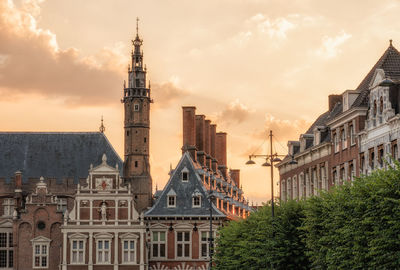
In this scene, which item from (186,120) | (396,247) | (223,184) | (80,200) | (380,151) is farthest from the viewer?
(223,184)

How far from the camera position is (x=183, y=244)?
109m

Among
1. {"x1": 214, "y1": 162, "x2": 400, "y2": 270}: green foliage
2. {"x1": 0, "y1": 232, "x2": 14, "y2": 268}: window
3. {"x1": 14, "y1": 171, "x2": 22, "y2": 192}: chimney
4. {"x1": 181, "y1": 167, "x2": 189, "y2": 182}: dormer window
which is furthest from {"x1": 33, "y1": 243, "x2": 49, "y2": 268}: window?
{"x1": 214, "y1": 162, "x2": 400, "y2": 270}: green foliage

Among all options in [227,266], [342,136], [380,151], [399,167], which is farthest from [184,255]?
[399,167]

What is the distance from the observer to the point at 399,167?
46250mm

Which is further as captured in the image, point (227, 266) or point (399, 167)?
point (227, 266)

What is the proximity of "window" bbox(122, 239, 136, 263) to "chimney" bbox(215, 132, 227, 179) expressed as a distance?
84.7 ft

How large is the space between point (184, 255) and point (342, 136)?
38.4 metres

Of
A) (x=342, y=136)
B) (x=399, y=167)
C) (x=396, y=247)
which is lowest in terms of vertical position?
(x=396, y=247)

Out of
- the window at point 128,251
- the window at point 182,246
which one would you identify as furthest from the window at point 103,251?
the window at point 182,246

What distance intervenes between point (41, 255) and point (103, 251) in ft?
23.9

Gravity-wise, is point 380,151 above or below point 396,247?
above

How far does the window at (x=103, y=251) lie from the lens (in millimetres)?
107750

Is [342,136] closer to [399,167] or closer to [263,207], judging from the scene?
[263,207]

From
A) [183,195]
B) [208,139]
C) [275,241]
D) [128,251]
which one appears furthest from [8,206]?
[275,241]
